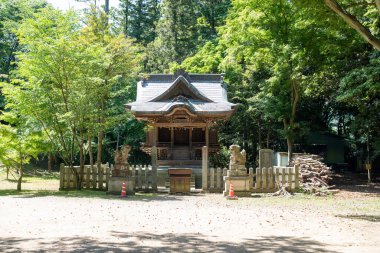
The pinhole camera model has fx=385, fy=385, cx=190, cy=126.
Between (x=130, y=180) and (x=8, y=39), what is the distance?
99.5 ft


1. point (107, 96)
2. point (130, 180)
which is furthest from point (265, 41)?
point (130, 180)

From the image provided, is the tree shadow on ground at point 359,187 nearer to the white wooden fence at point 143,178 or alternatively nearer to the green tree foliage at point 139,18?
the white wooden fence at point 143,178

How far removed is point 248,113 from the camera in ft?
93.1

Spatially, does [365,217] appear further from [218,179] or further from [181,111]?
Answer: [181,111]

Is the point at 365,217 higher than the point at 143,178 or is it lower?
lower

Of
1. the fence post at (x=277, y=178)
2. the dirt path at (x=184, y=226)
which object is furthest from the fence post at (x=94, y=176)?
the fence post at (x=277, y=178)

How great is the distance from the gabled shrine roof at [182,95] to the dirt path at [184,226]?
10.2 metres

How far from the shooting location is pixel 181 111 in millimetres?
23266

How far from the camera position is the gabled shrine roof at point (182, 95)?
2319cm

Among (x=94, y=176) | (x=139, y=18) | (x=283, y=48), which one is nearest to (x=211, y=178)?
(x=94, y=176)

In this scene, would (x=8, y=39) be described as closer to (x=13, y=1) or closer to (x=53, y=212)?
(x=13, y=1)

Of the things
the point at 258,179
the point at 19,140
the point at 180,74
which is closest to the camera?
the point at 19,140

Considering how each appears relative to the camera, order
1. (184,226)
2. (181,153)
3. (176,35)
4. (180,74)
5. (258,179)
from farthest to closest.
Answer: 1. (176,35)
2. (180,74)
3. (181,153)
4. (258,179)
5. (184,226)

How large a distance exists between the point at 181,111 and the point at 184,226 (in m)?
14.7
